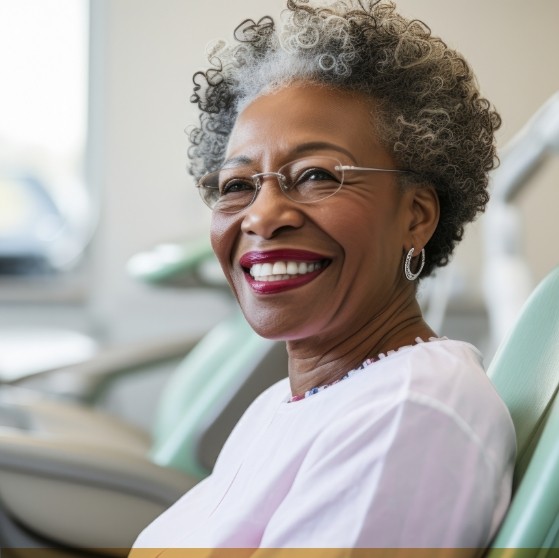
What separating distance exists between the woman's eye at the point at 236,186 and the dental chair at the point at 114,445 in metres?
0.72

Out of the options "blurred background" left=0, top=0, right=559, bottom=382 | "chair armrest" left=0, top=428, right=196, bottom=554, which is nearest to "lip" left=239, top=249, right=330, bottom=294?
"chair armrest" left=0, top=428, right=196, bottom=554

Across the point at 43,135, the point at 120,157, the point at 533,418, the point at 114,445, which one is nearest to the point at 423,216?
the point at 533,418

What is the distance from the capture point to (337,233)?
97 centimetres

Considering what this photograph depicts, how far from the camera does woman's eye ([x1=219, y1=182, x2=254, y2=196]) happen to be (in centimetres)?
105

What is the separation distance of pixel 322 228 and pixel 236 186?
0.47 ft

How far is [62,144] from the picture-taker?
160 inches

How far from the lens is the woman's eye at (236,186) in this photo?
105 cm

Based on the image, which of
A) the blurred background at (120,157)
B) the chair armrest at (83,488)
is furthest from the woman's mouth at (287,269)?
the blurred background at (120,157)

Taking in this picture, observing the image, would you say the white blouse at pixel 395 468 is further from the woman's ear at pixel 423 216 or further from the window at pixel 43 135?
the window at pixel 43 135

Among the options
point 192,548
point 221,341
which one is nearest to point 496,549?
point 192,548

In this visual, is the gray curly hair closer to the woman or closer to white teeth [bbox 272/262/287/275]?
the woman

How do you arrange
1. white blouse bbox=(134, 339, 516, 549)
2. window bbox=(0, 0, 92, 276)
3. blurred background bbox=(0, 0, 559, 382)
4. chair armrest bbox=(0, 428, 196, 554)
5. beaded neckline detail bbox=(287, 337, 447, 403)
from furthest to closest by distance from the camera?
window bbox=(0, 0, 92, 276)
blurred background bbox=(0, 0, 559, 382)
chair armrest bbox=(0, 428, 196, 554)
beaded neckline detail bbox=(287, 337, 447, 403)
white blouse bbox=(134, 339, 516, 549)

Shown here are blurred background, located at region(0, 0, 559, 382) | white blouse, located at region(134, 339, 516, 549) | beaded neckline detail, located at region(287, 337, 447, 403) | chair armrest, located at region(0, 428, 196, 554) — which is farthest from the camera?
blurred background, located at region(0, 0, 559, 382)

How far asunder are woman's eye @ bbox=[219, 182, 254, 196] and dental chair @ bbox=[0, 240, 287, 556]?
2.35 feet
